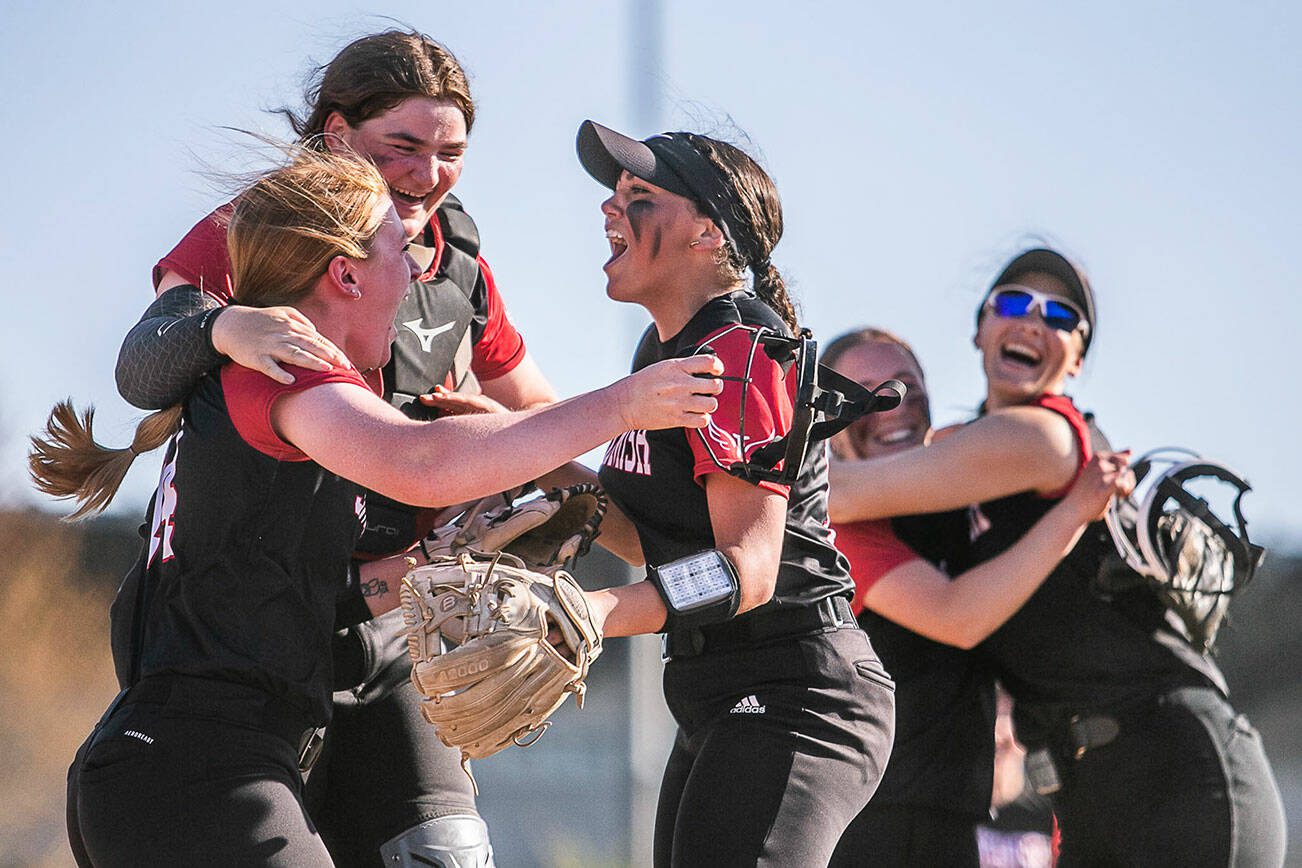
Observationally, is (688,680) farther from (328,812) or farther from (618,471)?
(328,812)

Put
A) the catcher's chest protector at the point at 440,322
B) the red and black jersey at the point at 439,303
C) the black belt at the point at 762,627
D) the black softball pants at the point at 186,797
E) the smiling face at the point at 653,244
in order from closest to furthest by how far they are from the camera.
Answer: the black softball pants at the point at 186,797 < the black belt at the point at 762,627 < the red and black jersey at the point at 439,303 < the smiling face at the point at 653,244 < the catcher's chest protector at the point at 440,322

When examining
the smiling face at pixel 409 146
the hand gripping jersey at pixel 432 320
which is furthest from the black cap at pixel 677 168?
the hand gripping jersey at pixel 432 320

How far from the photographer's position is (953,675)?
372 centimetres

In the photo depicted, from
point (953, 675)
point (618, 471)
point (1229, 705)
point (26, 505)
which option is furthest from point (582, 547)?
point (26, 505)

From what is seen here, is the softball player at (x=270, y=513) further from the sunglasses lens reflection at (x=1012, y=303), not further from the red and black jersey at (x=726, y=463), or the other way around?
the sunglasses lens reflection at (x=1012, y=303)

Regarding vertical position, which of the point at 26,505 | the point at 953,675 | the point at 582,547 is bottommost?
the point at 26,505

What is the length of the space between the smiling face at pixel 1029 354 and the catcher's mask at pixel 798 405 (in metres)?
1.47

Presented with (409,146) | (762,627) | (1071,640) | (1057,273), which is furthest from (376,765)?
(1057,273)

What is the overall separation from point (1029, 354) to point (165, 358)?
250 cm

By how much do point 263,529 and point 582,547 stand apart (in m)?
0.70

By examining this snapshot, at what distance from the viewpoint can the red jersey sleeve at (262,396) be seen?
2170 millimetres

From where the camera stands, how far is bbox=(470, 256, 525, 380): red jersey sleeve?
11.1ft

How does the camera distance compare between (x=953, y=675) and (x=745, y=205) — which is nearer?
(x=745, y=205)

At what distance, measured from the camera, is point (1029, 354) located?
3.99 meters
